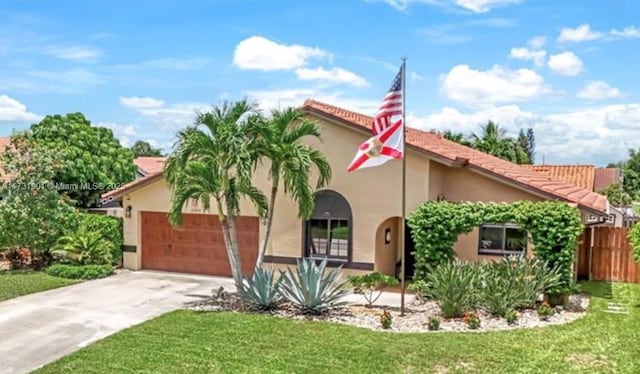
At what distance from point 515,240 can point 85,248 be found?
14487 mm

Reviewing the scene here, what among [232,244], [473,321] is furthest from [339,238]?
[473,321]

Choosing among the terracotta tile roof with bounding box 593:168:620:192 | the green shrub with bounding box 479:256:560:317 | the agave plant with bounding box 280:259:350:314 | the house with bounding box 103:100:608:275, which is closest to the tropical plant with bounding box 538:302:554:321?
the green shrub with bounding box 479:256:560:317

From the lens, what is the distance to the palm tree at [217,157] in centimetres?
1402

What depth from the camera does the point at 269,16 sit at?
56.1 feet

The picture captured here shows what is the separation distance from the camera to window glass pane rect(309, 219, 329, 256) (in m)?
17.5

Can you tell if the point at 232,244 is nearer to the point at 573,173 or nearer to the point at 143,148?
the point at 573,173

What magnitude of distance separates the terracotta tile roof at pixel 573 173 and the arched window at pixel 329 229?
15.3m

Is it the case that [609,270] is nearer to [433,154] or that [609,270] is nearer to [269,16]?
[433,154]

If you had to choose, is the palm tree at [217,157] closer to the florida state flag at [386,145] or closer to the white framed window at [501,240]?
the florida state flag at [386,145]

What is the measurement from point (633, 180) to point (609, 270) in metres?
70.5

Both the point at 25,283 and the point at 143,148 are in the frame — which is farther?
the point at 143,148

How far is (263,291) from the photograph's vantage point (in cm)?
1344

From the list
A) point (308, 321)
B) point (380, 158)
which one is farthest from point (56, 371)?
point (380, 158)

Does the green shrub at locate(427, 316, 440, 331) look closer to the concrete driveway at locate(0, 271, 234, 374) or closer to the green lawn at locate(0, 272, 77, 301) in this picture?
the concrete driveway at locate(0, 271, 234, 374)
